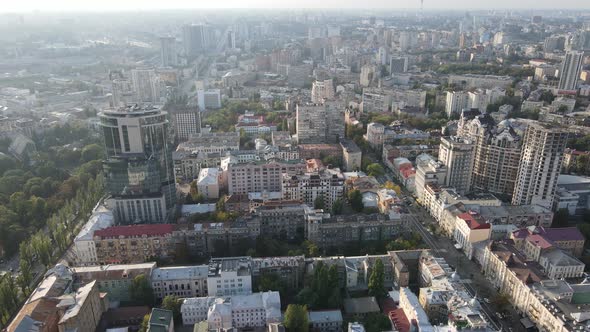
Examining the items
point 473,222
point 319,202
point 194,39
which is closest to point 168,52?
point 194,39

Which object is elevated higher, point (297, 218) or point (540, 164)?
point (540, 164)

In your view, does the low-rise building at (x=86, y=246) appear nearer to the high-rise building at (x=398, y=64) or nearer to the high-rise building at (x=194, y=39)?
the high-rise building at (x=398, y=64)

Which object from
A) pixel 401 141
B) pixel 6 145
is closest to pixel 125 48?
pixel 6 145

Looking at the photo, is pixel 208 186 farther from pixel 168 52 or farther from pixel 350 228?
pixel 168 52

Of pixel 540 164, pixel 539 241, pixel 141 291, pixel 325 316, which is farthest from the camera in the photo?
pixel 540 164

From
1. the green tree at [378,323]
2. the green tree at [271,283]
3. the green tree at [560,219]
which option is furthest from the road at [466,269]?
the green tree at [271,283]

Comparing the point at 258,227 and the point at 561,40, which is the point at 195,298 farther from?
the point at 561,40

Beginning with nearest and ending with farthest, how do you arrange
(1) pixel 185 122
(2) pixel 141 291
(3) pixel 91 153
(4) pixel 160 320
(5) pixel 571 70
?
(4) pixel 160 320 → (2) pixel 141 291 → (3) pixel 91 153 → (1) pixel 185 122 → (5) pixel 571 70

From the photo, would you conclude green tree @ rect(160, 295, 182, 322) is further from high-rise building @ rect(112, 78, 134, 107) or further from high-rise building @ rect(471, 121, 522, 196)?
high-rise building @ rect(112, 78, 134, 107)
